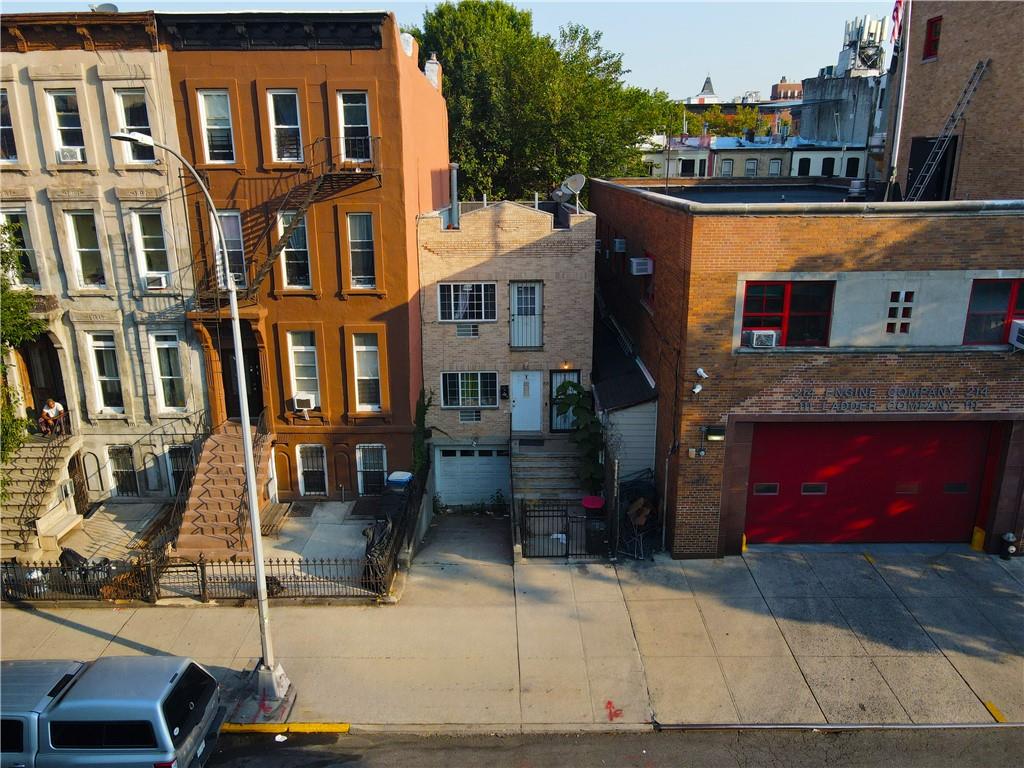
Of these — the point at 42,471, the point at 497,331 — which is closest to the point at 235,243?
the point at 497,331

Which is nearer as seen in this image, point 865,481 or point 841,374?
point 841,374

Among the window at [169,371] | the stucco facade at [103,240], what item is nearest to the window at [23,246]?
the stucco facade at [103,240]

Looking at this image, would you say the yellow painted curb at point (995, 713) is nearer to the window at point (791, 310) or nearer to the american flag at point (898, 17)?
the window at point (791, 310)

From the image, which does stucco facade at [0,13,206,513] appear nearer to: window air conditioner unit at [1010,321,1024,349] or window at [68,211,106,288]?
window at [68,211,106,288]

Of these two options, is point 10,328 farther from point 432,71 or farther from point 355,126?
point 432,71

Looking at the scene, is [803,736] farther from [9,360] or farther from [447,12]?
[447,12]

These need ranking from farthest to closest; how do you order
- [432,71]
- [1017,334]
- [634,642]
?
[432,71]
[1017,334]
[634,642]

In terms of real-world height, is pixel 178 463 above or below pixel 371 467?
above
